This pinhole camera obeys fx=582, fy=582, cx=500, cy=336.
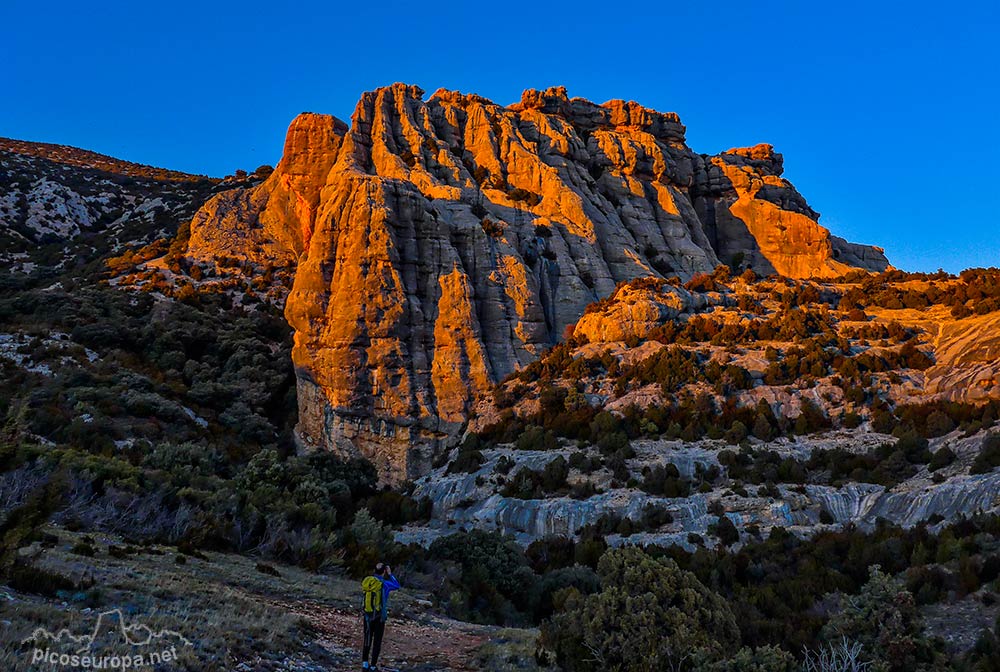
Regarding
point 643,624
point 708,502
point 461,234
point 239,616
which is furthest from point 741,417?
point 461,234

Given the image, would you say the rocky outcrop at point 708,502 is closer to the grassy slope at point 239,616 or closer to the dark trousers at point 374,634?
the grassy slope at point 239,616

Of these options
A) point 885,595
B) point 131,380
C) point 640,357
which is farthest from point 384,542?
point 131,380

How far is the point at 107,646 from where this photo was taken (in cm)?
604

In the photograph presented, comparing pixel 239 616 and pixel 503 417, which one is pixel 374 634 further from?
pixel 503 417

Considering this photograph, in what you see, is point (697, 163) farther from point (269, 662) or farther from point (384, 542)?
point (269, 662)

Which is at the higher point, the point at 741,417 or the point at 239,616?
the point at 741,417

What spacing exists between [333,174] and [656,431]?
3549cm

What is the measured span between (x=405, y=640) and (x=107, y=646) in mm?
5431

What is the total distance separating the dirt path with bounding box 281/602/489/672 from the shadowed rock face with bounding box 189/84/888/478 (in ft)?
88.1

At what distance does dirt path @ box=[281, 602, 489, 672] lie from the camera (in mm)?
8883

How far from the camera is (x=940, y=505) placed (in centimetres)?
1709

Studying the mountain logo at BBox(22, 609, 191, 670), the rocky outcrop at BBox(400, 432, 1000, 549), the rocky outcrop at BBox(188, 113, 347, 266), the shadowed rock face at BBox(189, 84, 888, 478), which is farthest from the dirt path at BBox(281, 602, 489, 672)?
the rocky outcrop at BBox(188, 113, 347, 266)

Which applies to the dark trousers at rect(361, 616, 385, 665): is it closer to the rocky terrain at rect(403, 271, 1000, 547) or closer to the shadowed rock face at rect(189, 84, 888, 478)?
the rocky terrain at rect(403, 271, 1000, 547)

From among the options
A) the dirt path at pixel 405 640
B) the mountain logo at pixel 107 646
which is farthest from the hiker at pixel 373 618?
the mountain logo at pixel 107 646
